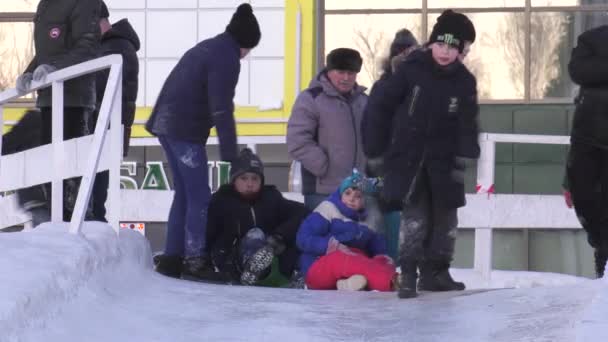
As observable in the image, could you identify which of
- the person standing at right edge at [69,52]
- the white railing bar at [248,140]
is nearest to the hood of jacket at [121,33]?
the person standing at right edge at [69,52]

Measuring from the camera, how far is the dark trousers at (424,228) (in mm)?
7117

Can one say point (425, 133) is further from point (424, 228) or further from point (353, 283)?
point (353, 283)

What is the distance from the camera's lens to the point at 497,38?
44.7 ft

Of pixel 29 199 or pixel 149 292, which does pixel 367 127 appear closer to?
pixel 149 292

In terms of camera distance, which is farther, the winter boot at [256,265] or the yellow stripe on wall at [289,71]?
the yellow stripe on wall at [289,71]

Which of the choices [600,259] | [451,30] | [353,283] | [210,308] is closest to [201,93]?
[353,283]

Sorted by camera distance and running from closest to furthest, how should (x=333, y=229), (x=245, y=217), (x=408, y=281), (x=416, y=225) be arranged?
1. (x=408, y=281)
2. (x=416, y=225)
3. (x=333, y=229)
4. (x=245, y=217)

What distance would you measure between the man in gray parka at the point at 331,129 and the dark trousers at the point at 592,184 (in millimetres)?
1480

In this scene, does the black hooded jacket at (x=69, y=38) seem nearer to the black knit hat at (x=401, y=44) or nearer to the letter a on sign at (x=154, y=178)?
the black knit hat at (x=401, y=44)

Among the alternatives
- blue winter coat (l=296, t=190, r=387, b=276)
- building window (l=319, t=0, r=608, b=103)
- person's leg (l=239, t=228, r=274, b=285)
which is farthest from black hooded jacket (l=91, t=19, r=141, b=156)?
building window (l=319, t=0, r=608, b=103)

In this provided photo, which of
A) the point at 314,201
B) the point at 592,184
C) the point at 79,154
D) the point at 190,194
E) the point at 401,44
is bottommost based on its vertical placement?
the point at 314,201

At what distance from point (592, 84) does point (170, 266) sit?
7.93ft

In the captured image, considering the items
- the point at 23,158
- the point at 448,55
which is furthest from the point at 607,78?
the point at 23,158

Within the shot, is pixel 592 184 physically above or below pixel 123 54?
below
